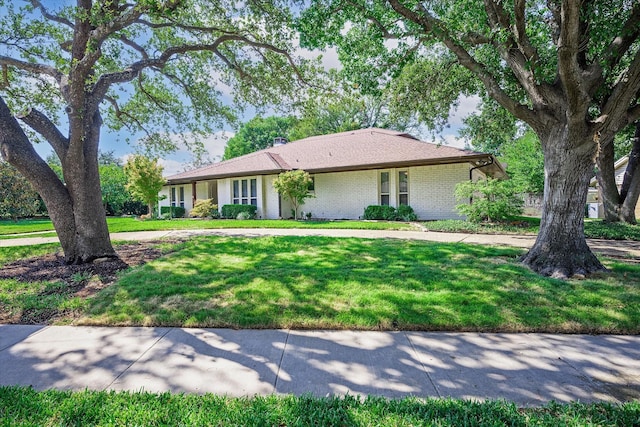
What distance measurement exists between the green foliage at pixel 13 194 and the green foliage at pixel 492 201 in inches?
629

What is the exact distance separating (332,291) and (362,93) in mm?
5558

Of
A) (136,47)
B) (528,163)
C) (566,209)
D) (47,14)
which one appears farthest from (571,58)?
(528,163)

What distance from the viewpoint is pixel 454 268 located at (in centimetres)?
573

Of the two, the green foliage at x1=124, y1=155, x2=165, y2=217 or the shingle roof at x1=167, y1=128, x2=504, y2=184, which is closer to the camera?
the shingle roof at x1=167, y1=128, x2=504, y2=184

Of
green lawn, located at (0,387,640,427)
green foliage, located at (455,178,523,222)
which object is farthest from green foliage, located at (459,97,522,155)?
green lawn, located at (0,387,640,427)

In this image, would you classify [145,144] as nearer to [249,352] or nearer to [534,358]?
[249,352]

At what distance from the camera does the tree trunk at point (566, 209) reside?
216 inches

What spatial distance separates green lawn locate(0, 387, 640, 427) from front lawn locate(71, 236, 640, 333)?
1.38 m

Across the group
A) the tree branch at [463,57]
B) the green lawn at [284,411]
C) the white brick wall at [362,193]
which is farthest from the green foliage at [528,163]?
the green lawn at [284,411]

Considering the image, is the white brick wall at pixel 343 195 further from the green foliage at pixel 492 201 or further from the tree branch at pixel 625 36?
the tree branch at pixel 625 36

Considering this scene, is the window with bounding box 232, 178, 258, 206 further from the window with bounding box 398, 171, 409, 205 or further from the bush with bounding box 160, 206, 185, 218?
the window with bounding box 398, 171, 409, 205

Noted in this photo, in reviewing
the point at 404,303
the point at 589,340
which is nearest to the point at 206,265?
the point at 404,303

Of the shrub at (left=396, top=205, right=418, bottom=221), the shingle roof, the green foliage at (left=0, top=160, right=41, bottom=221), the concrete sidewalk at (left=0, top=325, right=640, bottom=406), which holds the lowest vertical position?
the concrete sidewalk at (left=0, top=325, right=640, bottom=406)

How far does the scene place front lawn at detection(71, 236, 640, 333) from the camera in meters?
3.71
